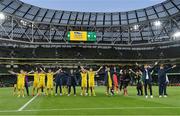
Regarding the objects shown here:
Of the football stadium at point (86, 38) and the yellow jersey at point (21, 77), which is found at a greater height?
the football stadium at point (86, 38)

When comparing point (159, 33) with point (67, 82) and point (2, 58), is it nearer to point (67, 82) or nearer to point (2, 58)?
point (2, 58)

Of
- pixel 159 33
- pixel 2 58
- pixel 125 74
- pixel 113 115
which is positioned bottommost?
pixel 113 115

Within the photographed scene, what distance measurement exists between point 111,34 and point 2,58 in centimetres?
2604

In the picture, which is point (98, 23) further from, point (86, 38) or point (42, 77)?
point (42, 77)

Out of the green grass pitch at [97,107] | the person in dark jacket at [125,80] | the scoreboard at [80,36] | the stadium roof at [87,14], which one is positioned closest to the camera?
the green grass pitch at [97,107]

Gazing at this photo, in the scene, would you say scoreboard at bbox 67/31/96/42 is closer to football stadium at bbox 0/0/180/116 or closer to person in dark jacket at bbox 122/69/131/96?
football stadium at bbox 0/0/180/116

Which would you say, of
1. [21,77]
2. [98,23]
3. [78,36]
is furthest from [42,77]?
[98,23]

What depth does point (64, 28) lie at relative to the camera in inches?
3157

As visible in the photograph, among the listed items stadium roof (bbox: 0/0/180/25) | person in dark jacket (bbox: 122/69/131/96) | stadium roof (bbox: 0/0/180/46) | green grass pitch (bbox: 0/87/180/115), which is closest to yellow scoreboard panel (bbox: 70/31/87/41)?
stadium roof (bbox: 0/0/180/46)

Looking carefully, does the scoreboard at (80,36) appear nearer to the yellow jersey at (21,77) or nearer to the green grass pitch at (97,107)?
the yellow jersey at (21,77)

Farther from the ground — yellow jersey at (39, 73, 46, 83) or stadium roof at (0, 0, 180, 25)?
stadium roof at (0, 0, 180, 25)

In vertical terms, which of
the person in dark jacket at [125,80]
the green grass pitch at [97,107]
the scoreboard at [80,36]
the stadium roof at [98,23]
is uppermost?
the stadium roof at [98,23]

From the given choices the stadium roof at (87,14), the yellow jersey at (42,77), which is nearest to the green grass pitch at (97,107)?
the yellow jersey at (42,77)

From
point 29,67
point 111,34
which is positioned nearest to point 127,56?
point 111,34
